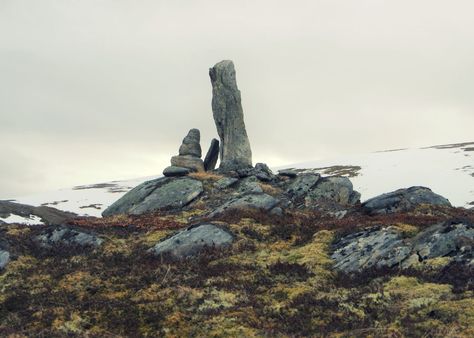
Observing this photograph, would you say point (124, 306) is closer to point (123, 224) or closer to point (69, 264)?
point (69, 264)

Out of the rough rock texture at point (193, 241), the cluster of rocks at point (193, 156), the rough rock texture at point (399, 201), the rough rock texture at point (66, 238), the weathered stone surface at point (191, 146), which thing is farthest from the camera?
the weathered stone surface at point (191, 146)

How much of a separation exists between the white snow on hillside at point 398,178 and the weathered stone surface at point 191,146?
23494mm

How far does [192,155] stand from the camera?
55219 mm

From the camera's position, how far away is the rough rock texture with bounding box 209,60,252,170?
2100 inches

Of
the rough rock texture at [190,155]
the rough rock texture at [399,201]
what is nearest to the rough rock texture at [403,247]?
the rough rock texture at [399,201]

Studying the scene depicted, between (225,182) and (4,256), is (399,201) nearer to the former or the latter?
(225,182)

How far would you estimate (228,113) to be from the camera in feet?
177

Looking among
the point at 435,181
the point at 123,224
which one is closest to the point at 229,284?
the point at 123,224

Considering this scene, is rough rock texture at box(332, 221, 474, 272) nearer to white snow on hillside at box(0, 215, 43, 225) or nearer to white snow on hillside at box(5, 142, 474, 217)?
white snow on hillside at box(0, 215, 43, 225)

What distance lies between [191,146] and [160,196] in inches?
583

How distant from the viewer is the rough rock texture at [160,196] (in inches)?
1597

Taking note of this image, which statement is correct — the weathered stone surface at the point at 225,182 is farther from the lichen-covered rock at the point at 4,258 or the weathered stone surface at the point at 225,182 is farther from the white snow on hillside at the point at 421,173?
the white snow on hillside at the point at 421,173

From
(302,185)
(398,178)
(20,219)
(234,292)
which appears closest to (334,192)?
(302,185)

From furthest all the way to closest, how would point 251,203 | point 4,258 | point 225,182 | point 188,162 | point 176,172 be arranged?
point 188,162 < point 176,172 < point 225,182 < point 251,203 < point 4,258
